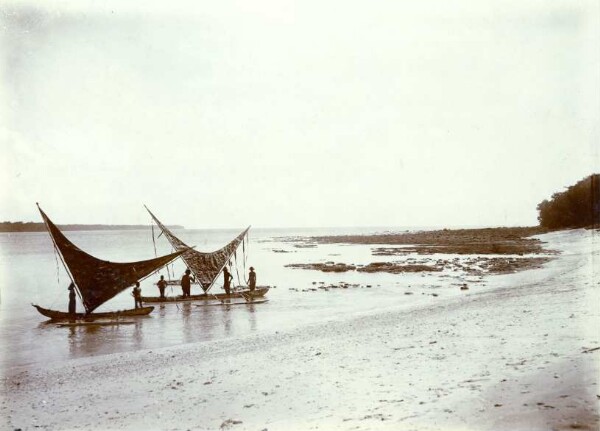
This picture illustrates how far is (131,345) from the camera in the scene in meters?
15.9

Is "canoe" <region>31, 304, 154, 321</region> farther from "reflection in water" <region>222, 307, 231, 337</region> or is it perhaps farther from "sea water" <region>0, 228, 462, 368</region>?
"reflection in water" <region>222, 307, 231, 337</region>

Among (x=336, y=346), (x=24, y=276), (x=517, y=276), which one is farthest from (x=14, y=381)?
(x=24, y=276)

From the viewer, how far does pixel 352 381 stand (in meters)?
9.50

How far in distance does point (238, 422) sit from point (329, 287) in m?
23.3

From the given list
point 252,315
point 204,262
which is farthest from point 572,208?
point 252,315

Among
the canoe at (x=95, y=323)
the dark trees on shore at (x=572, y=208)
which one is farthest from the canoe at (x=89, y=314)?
the dark trees on shore at (x=572, y=208)

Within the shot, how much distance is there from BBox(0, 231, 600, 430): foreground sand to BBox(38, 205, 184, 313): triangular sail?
24.9 ft

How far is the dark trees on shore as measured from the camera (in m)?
58.8

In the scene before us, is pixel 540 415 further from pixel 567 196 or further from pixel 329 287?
pixel 567 196

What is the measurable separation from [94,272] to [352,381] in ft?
50.2

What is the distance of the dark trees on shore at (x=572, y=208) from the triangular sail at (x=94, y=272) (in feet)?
159

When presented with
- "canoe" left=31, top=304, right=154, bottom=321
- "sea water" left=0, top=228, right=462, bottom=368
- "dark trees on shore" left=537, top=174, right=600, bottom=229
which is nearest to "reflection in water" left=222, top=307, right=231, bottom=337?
"sea water" left=0, top=228, right=462, bottom=368

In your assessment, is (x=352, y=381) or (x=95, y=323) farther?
(x=95, y=323)

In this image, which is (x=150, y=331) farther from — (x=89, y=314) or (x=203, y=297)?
(x=203, y=297)
